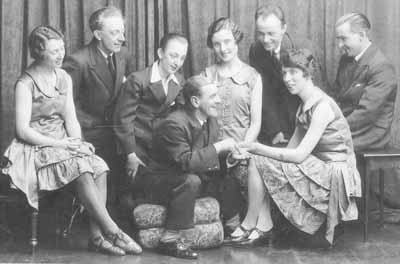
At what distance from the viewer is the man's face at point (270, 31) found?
17.5ft

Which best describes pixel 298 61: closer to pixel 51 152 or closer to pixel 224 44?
pixel 224 44

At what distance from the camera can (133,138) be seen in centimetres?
524

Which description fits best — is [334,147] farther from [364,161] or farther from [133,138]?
[133,138]

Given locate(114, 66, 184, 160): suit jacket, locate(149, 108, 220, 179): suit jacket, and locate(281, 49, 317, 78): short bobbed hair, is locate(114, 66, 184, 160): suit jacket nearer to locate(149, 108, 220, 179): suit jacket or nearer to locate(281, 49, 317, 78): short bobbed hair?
locate(149, 108, 220, 179): suit jacket

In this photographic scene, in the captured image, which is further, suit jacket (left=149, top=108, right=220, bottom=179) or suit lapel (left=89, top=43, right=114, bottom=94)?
suit lapel (left=89, top=43, right=114, bottom=94)

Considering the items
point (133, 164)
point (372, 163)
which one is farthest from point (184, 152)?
point (372, 163)

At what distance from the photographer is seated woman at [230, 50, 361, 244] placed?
4867 mm

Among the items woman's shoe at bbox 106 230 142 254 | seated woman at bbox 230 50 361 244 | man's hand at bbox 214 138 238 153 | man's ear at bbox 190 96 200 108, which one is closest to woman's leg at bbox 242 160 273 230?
seated woman at bbox 230 50 361 244

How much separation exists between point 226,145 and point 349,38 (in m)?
1.26

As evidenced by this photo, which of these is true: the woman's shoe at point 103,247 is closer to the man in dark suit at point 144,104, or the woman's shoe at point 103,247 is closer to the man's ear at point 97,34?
the man in dark suit at point 144,104

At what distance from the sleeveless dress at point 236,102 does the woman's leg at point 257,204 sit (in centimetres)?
44

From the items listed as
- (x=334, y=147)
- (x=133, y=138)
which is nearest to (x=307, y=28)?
(x=334, y=147)

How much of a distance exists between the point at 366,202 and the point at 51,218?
227cm

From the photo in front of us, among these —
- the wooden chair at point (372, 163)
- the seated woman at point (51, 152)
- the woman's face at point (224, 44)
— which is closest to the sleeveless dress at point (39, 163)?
the seated woman at point (51, 152)
